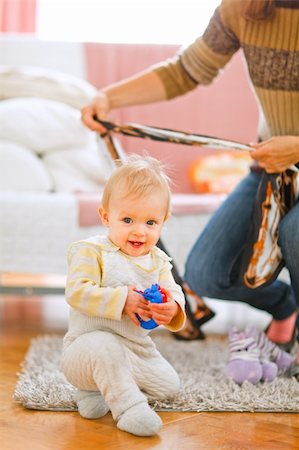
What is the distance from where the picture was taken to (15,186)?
2635mm

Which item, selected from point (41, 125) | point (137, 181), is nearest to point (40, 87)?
point (41, 125)

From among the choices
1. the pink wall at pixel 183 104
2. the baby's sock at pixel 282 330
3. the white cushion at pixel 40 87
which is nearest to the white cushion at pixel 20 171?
the white cushion at pixel 40 87

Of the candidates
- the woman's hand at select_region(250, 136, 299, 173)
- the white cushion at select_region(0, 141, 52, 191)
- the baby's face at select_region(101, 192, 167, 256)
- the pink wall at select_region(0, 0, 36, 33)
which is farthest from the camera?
the pink wall at select_region(0, 0, 36, 33)

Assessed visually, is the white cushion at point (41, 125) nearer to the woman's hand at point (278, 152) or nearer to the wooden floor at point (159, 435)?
the woman's hand at point (278, 152)

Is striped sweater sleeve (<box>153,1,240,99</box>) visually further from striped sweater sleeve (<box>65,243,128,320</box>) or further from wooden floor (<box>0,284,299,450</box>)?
wooden floor (<box>0,284,299,450</box>)

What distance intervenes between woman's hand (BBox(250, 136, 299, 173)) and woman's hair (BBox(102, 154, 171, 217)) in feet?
1.14

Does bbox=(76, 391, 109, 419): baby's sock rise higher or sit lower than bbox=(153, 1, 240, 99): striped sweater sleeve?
lower

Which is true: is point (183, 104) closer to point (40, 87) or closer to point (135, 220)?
point (40, 87)

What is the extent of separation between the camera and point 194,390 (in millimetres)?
1626

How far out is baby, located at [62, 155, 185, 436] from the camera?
4.55ft

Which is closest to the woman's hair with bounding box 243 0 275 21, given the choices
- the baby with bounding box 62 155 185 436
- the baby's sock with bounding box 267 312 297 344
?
the baby with bounding box 62 155 185 436

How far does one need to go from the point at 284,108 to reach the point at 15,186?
1109 mm

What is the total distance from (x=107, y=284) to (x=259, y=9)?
756 mm

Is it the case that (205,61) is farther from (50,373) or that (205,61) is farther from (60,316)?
(60,316)
